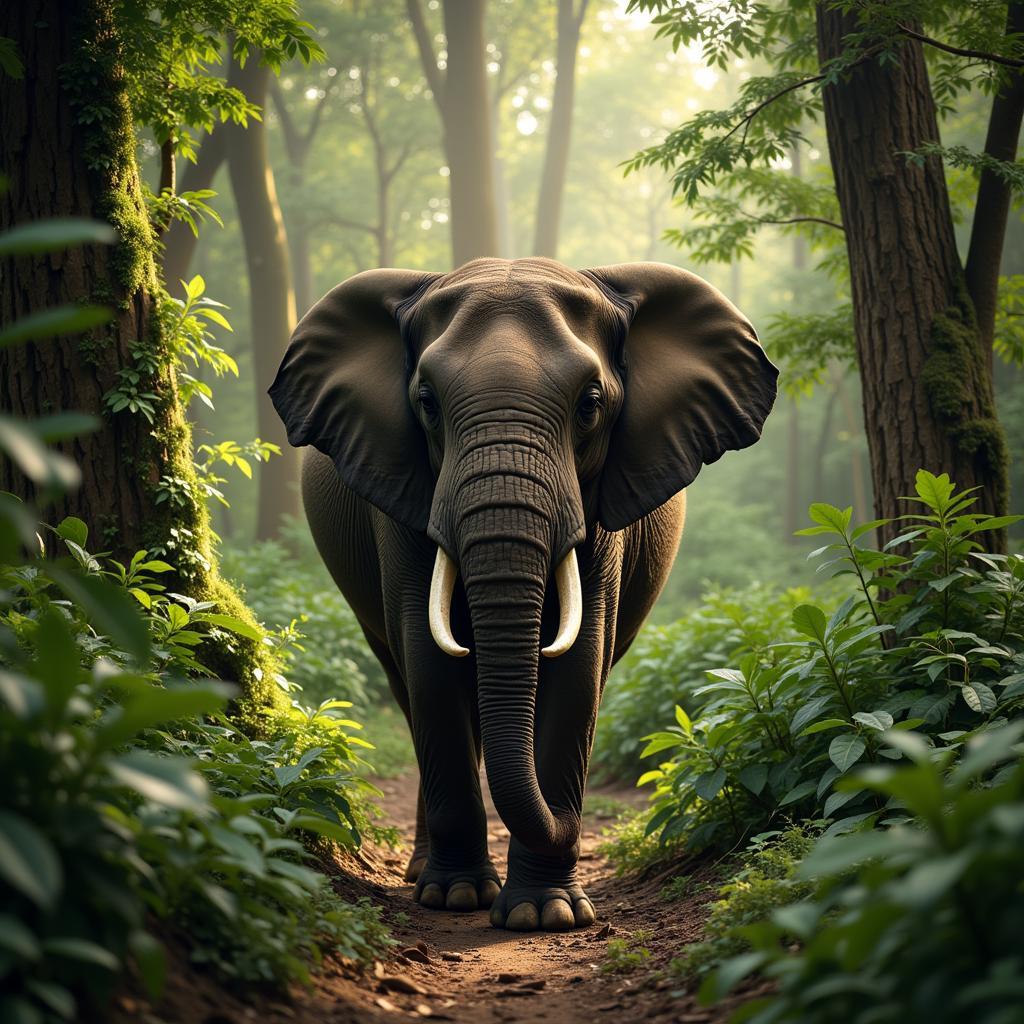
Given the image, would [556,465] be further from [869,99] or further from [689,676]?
[689,676]

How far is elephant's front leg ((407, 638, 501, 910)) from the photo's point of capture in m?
A: 5.66

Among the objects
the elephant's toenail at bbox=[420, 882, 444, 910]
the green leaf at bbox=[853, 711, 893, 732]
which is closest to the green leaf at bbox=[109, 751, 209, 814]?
the green leaf at bbox=[853, 711, 893, 732]

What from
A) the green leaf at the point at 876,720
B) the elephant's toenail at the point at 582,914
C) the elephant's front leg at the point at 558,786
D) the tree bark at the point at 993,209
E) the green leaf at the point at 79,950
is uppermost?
the tree bark at the point at 993,209

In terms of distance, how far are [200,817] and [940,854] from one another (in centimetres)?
179

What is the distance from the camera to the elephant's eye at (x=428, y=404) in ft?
18.0

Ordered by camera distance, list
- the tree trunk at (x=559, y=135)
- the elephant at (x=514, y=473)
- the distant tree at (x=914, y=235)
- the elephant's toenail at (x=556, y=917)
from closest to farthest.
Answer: the elephant at (x=514, y=473), the elephant's toenail at (x=556, y=917), the distant tree at (x=914, y=235), the tree trunk at (x=559, y=135)

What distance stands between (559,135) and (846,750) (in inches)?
892

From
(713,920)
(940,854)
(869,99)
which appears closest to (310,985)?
(713,920)

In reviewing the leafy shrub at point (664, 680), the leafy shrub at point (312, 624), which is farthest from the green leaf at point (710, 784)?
the leafy shrub at point (312, 624)

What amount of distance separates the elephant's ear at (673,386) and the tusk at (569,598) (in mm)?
566

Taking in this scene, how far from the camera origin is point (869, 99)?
7.09 meters

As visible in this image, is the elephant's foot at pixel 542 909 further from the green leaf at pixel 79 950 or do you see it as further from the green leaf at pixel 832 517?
the green leaf at pixel 79 950

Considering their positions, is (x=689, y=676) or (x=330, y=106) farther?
(x=330, y=106)

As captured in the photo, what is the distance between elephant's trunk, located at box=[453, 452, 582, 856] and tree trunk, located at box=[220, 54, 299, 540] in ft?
47.2
